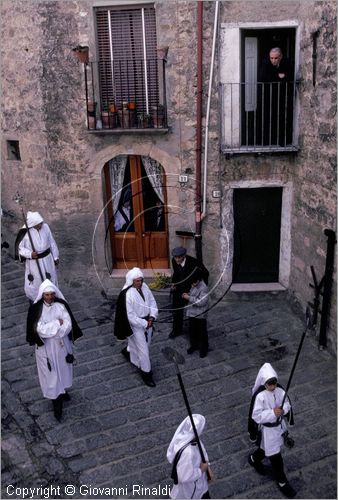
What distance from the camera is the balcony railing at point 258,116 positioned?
10.2 m

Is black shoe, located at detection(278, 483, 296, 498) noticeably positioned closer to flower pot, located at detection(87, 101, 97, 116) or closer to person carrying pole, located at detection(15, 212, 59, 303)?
person carrying pole, located at detection(15, 212, 59, 303)

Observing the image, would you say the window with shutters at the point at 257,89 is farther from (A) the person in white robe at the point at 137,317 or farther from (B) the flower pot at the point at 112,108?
(A) the person in white robe at the point at 137,317

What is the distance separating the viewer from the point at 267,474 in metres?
6.80

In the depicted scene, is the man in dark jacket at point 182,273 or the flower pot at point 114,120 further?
the flower pot at point 114,120

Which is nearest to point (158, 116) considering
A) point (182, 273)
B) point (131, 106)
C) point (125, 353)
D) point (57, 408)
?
point (131, 106)

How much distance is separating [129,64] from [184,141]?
1.86 metres

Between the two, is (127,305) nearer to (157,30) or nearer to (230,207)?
(230,207)

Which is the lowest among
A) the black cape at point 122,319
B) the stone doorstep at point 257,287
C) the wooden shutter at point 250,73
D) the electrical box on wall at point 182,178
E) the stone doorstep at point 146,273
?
the stone doorstep at point 257,287

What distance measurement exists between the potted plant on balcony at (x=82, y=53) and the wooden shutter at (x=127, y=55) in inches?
16.2

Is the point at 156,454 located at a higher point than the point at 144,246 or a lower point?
lower

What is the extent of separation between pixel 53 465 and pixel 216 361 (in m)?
3.26

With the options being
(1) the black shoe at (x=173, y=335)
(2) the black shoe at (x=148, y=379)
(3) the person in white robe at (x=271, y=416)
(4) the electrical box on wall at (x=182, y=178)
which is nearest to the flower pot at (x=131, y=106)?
(4) the electrical box on wall at (x=182, y=178)

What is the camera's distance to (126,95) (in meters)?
10.8

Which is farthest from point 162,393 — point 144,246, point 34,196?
point 34,196
